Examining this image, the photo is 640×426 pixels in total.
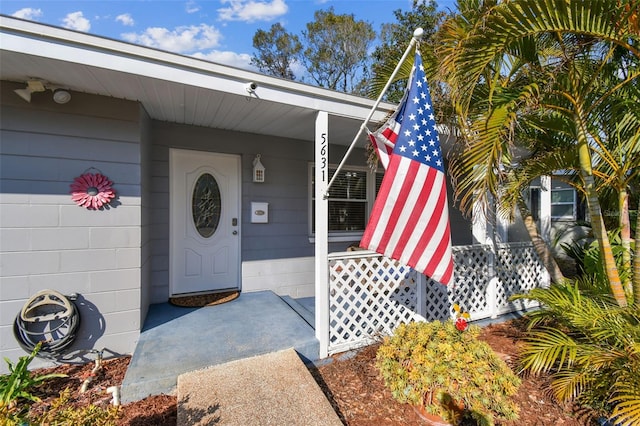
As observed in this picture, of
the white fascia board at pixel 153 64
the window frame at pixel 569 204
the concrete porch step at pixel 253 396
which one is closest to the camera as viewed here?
the concrete porch step at pixel 253 396

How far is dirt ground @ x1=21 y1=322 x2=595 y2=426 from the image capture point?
2.30 metres

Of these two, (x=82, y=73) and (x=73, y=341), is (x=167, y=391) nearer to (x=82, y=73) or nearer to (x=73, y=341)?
(x=73, y=341)

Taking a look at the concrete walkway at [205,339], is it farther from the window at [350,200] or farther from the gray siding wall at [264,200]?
the window at [350,200]

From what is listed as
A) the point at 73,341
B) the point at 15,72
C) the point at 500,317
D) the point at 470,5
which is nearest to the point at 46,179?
the point at 15,72

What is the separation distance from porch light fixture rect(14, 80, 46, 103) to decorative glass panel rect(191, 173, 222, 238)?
1873 mm

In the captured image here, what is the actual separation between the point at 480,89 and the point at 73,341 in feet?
15.3

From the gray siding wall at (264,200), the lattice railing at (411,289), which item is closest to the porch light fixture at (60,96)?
the gray siding wall at (264,200)

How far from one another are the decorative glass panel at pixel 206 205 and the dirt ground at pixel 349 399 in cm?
178

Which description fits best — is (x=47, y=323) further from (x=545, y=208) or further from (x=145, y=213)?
(x=545, y=208)

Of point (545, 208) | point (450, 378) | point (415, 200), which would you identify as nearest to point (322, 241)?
point (415, 200)

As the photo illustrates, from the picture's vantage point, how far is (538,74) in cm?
305

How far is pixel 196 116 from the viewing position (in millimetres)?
3668

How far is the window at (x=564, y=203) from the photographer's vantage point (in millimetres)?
9562

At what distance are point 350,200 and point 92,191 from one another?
366 centimetres
